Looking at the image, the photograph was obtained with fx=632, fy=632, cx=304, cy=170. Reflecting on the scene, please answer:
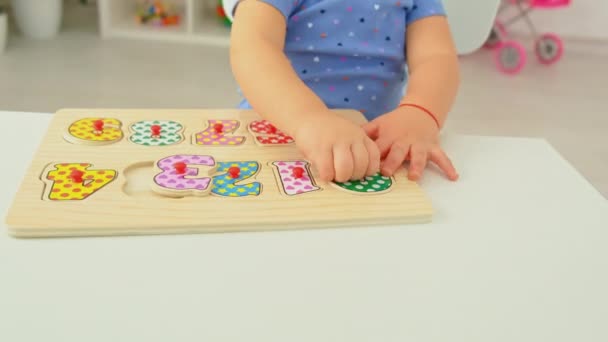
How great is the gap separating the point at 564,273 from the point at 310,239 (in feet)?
0.53

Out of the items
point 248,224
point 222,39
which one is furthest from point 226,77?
point 248,224

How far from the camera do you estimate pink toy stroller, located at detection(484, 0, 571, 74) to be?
2031 mm

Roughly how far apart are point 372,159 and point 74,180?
22 cm

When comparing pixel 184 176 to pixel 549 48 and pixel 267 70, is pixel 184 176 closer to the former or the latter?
pixel 267 70

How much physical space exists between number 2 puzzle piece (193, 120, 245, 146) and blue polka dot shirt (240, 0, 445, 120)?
197 millimetres

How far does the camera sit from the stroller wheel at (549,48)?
2.13 m

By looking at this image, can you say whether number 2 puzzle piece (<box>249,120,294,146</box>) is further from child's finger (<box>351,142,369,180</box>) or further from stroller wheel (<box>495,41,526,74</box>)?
stroller wheel (<box>495,41,526,74</box>)

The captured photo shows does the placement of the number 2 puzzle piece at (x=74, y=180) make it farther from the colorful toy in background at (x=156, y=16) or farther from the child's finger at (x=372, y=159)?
the colorful toy in background at (x=156, y=16)

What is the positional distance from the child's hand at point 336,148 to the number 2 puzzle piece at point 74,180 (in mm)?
147

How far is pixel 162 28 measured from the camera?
2.19 metres

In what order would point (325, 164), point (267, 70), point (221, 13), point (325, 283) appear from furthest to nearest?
1. point (221, 13)
2. point (267, 70)
3. point (325, 164)
4. point (325, 283)

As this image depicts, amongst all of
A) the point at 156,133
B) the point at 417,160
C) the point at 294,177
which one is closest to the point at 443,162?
the point at 417,160

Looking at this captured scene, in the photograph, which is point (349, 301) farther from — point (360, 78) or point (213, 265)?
point (360, 78)

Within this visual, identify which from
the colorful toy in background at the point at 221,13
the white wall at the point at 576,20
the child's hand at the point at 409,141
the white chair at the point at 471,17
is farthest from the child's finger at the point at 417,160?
the white wall at the point at 576,20
